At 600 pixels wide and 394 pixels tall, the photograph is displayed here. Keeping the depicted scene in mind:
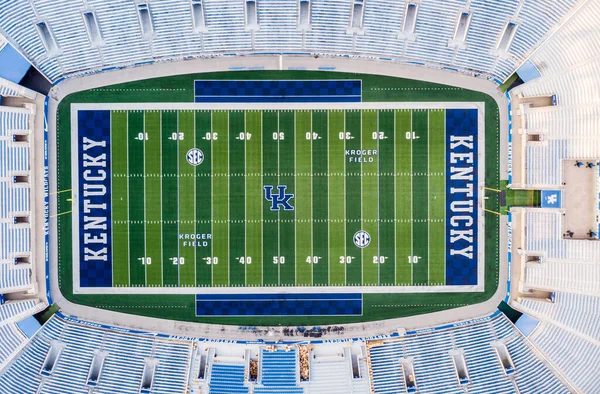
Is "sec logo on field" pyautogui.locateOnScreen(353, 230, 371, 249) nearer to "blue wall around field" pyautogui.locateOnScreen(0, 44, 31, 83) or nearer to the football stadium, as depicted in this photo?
the football stadium

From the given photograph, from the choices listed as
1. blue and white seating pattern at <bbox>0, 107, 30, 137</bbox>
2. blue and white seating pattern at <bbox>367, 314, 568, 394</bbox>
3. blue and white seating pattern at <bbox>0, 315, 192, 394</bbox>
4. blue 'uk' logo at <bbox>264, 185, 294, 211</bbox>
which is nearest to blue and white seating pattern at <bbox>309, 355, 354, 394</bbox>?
blue and white seating pattern at <bbox>367, 314, 568, 394</bbox>

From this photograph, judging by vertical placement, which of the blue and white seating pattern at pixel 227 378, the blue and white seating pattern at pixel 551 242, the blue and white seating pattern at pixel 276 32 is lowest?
the blue and white seating pattern at pixel 227 378

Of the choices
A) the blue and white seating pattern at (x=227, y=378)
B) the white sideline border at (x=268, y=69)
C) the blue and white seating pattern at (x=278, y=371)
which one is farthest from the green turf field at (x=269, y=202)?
the blue and white seating pattern at (x=227, y=378)

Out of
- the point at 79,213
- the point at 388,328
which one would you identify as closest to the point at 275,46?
the point at 79,213

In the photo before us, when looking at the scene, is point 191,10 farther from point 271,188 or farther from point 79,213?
point 79,213

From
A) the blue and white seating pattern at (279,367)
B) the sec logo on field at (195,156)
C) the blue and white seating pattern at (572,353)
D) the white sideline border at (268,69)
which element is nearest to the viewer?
the blue and white seating pattern at (572,353)

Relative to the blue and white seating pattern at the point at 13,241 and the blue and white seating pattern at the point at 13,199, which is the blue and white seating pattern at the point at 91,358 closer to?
the blue and white seating pattern at the point at 13,199
